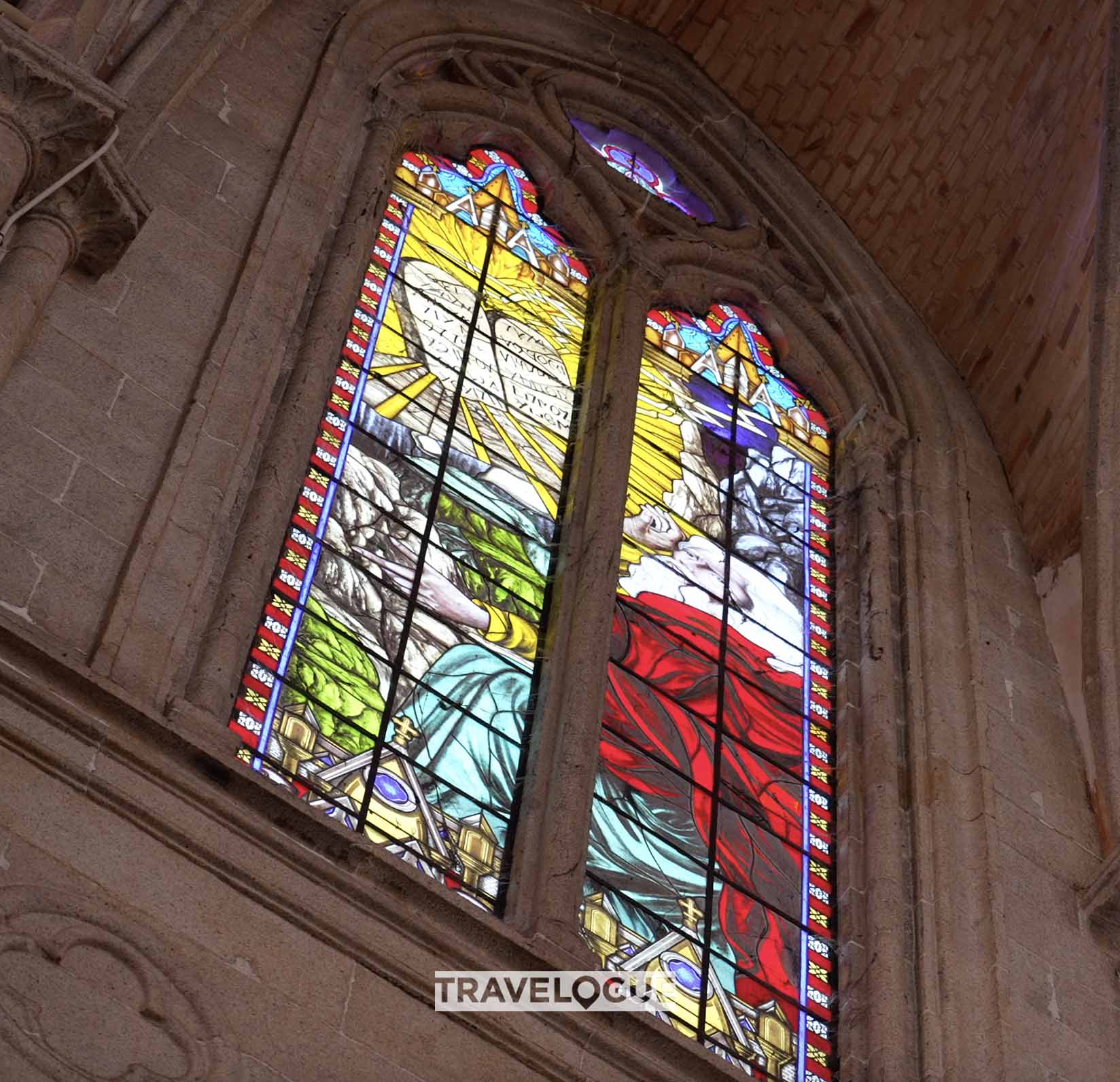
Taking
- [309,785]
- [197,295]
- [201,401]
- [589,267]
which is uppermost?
[589,267]

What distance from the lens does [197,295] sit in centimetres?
695

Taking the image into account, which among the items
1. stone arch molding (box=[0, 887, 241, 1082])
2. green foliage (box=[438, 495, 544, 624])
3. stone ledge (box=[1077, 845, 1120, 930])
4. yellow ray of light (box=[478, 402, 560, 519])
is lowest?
stone arch molding (box=[0, 887, 241, 1082])

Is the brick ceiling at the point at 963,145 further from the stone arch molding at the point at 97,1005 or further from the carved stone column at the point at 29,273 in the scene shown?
the stone arch molding at the point at 97,1005

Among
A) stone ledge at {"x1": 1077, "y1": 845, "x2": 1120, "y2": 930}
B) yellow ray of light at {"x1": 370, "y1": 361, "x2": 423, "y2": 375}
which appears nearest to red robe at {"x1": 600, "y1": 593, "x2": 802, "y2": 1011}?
stone ledge at {"x1": 1077, "y1": 845, "x2": 1120, "y2": 930}

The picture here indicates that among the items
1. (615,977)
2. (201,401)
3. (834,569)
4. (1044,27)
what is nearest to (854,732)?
(834,569)

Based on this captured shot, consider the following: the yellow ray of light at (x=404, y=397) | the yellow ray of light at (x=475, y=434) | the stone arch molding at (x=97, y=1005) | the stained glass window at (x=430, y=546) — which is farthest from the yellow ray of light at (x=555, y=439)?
the stone arch molding at (x=97, y=1005)

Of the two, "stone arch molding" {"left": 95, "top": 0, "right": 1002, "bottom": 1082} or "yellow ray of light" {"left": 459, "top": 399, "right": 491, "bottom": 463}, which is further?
"yellow ray of light" {"left": 459, "top": 399, "right": 491, "bottom": 463}

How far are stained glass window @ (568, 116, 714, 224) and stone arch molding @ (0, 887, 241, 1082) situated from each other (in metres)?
5.48

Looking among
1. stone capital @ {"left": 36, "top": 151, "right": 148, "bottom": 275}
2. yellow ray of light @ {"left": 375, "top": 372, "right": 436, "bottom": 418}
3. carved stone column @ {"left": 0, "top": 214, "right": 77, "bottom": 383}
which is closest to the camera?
carved stone column @ {"left": 0, "top": 214, "right": 77, "bottom": 383}

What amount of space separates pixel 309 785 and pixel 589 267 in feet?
11.6

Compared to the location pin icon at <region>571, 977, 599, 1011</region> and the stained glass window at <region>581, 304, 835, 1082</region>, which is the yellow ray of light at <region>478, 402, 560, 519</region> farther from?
the location pin icon at <region>571, 977, 599, 1011</region>

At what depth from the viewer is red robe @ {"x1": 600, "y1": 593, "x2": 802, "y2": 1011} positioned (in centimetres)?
690

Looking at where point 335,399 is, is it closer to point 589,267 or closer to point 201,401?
point 201,401

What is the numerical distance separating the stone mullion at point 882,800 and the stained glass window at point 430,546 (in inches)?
45.8
